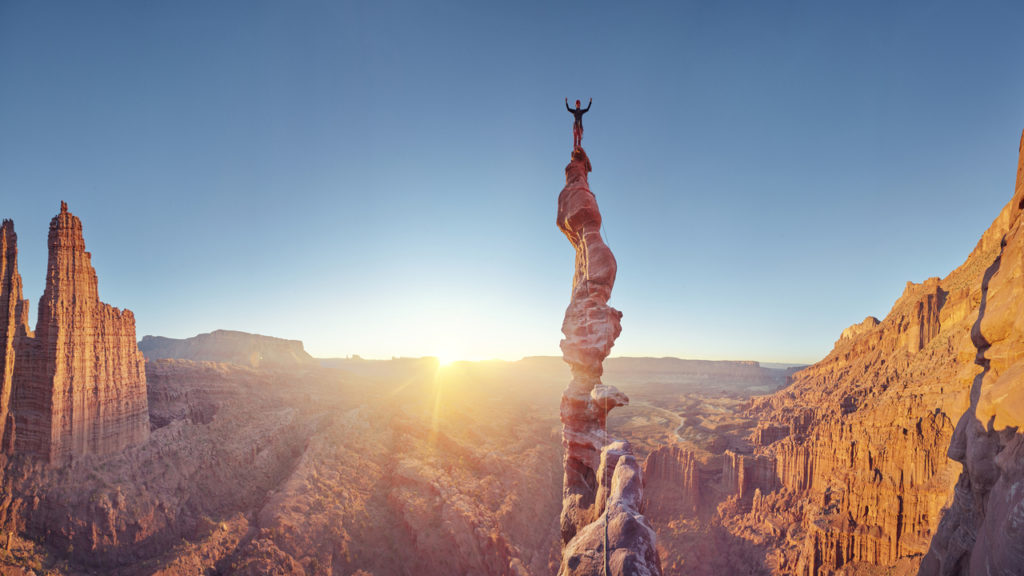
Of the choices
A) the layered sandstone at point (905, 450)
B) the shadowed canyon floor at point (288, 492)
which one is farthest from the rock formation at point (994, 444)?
the shadowed canyon floor at point (288, 492)

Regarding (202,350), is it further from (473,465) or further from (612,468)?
(612,468)

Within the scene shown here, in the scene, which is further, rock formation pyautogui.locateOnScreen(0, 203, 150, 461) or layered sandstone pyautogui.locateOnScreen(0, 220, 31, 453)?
rock formation pyautogui.locateOnScreen(0, 203, 150, 461)

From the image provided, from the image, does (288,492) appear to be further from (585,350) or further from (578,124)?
(578,124)

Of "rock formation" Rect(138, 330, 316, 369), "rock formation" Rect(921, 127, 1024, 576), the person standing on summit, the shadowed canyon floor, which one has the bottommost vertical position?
the shadowed canyon floor

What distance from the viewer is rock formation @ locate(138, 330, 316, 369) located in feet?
281

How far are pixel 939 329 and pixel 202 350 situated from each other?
128936 mm

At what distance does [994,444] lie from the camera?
5.44m

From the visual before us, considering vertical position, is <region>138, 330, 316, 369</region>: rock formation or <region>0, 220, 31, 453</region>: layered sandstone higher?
<region>0, 220, 31, 453</region>: layered sandstone

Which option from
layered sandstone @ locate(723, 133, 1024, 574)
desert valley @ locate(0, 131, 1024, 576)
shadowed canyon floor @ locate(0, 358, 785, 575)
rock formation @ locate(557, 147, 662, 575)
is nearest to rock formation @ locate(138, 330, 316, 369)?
shadowed canyon floor @ locate(0, 358, 785, 575)

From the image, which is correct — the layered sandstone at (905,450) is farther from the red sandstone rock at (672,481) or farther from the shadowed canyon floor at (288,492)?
the shadowed canyon floor at (288,492)

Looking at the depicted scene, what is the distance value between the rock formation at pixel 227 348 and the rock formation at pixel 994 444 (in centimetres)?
9516

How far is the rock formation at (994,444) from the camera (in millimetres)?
4602

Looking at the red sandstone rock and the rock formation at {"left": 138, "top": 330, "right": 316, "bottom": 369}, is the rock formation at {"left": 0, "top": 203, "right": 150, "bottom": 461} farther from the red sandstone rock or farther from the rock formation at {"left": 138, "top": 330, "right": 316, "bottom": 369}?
the rock formation at {"left": 138, "top": 330, "right": 316, "bottom": 369}

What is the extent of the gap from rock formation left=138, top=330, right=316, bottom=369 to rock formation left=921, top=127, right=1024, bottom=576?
3746 inches
